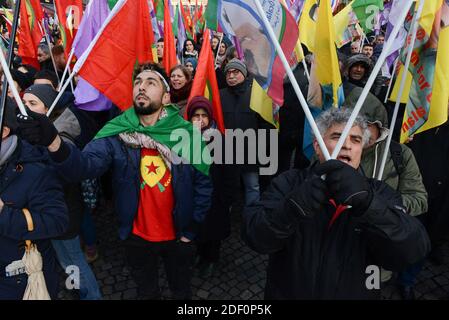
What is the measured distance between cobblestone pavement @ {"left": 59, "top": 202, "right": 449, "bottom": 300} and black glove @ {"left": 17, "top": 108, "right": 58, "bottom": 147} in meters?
2.03

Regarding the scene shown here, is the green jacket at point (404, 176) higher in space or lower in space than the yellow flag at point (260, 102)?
lower

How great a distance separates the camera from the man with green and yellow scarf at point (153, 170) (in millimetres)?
2594

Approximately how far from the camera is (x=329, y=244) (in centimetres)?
175

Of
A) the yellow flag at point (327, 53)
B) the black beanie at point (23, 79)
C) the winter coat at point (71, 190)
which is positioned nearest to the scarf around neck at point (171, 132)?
the winter coat at point (71, 190)

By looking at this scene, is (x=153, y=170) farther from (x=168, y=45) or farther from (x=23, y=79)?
(x=23, y=79)

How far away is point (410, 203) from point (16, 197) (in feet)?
8.36

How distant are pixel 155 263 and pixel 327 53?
211 cm

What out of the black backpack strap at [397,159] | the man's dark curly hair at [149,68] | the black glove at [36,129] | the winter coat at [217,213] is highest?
the man's dark curly hair at [149,68]

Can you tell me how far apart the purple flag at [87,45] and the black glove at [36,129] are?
1218 mm

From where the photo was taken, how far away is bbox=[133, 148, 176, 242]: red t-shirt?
2.64 m

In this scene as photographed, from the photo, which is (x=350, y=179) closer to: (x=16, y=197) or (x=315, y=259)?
(x=315, y=259)

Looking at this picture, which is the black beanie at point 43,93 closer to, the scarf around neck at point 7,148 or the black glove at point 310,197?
the scarf around neck at point 7,148

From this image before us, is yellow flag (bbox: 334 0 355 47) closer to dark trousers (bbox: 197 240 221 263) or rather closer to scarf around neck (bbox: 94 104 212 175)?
scarf around neck (bbox: 94 104 212 175)
